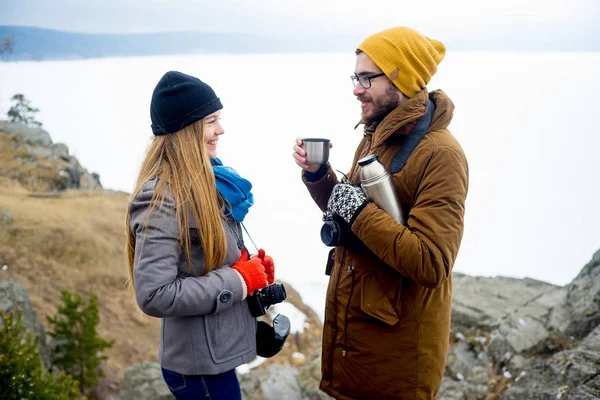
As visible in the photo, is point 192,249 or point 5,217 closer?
point 192,249

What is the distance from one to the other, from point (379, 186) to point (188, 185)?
91cm

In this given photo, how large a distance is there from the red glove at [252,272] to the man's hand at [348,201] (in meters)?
0.48

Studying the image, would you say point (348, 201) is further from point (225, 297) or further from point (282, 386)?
point (282, 386)

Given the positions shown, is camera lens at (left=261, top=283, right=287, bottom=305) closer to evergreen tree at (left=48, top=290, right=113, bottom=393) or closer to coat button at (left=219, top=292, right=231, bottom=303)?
coat button at (left=219, top=292, right=231, bottom=303)

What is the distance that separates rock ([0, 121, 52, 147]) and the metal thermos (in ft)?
106

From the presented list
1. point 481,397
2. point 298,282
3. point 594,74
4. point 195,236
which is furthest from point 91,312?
point 594,74

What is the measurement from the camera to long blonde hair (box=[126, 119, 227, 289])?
2.07 meters

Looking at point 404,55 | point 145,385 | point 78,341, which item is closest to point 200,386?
point 404,55

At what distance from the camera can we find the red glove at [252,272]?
217cm

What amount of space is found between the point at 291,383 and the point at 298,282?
2397 centimetres

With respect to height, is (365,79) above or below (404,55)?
below

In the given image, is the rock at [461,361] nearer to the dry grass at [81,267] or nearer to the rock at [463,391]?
the rock at [463,391]

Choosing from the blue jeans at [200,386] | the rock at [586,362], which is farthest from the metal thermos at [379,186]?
the rock at [586,362]

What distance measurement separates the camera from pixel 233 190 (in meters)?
2.29
